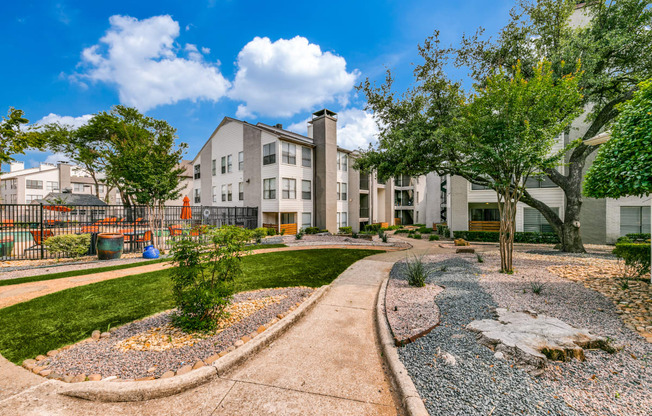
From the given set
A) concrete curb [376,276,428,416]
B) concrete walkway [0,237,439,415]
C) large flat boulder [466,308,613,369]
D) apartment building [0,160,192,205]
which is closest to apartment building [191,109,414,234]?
concrete curb [376,276,428,416]

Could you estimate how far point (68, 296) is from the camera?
6.33 metres

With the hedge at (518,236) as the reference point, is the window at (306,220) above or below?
above

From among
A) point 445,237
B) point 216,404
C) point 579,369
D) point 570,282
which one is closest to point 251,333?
point 216,404

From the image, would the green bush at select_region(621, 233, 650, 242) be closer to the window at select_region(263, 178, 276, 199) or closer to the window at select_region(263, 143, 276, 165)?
the window at select_region(263, 178, 276, 199)

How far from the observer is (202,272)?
435 cm

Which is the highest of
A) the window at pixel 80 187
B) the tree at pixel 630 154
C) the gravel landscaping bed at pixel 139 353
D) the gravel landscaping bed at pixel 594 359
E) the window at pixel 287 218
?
the window at pixel 80 187

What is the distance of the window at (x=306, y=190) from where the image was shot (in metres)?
22.9

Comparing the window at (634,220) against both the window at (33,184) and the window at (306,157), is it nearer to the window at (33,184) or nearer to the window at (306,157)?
the window at (306,157)

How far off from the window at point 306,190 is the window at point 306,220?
1.46 m

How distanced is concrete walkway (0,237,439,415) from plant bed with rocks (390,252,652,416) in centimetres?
57

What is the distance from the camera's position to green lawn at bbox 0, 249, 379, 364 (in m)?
4.14

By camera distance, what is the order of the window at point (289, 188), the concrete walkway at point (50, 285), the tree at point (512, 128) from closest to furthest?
the concrete walkway at point (50, 285) < the tree at point (512, 128) < the window at point (289, 188)

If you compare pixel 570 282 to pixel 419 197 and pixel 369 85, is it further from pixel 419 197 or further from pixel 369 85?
pixel 419 197

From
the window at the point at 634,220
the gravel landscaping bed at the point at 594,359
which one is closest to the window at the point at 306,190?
the gravel landscaping bed at the point at 594,359
